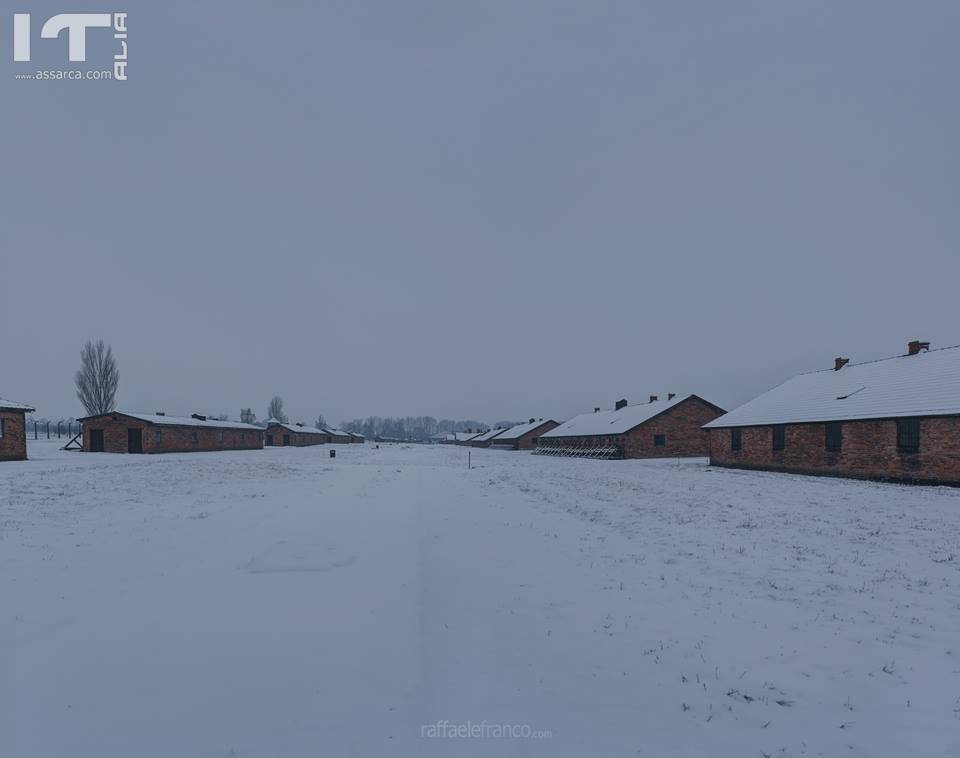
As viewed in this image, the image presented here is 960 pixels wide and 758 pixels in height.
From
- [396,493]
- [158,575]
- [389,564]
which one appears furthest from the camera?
[396,493]

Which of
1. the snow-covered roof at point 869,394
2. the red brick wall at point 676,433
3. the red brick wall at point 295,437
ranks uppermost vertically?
the snow-covered roof at point 869,394

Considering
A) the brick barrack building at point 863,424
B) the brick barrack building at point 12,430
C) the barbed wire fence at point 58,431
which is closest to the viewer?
the brick barrack building at point 863,424

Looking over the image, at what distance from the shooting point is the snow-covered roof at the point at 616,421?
149 feet

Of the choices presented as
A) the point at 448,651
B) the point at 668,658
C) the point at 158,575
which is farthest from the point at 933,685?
the point at 158,575

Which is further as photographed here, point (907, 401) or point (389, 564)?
point (907, 401)

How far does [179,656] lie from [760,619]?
7.01m

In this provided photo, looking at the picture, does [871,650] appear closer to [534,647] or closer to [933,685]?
[933,685]

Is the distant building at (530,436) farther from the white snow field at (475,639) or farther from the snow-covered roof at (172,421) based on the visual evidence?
the white snow field at (475,639)

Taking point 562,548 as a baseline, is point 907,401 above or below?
above

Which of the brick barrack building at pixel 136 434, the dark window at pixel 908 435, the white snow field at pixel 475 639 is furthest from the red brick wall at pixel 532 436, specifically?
the white snow field at pixel 475 639

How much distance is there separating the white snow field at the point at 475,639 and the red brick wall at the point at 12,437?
27.8 m

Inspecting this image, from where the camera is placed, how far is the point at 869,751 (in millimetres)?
3832

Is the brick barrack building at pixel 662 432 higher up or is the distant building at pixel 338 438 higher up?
the brick barrack building at pixel 662 432

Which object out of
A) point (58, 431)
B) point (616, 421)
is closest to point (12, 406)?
point (616, 421)
